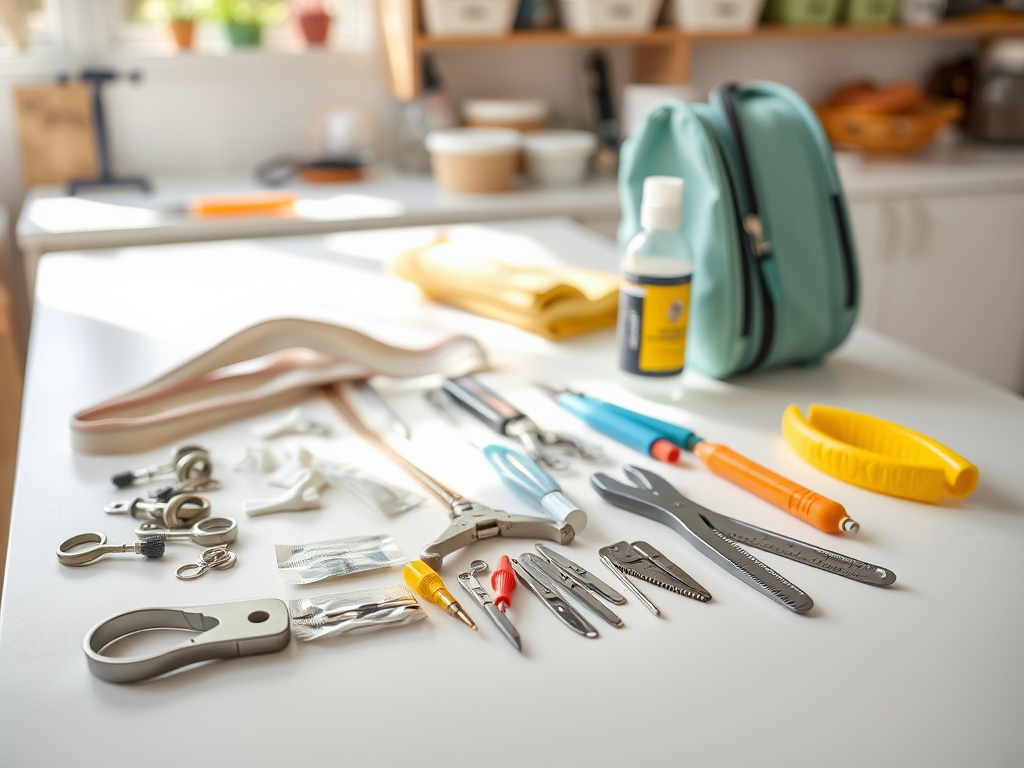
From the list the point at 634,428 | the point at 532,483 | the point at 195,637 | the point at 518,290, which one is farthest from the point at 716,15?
the point at 195,637

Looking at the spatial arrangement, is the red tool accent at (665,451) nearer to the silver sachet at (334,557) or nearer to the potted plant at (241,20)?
the silver sachet at (334,557)

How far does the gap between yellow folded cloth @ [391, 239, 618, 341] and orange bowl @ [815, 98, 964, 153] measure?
150cm

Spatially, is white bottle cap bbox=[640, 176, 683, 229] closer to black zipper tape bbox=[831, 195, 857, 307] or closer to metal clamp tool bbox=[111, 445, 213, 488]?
black zipper tape bbox=[831, 195, 857, 307]

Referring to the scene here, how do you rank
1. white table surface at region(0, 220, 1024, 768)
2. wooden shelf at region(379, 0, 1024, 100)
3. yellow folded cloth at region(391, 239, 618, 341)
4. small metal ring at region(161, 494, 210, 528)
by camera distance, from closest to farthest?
1. white table surface at region(0, 220, 1024, 768)
2. small metal ring at region(161, 494, 210, 528)
3. yellow folded cloth at region(391, 239, 618, 341)
4. wooden shelf at region(379, 0, 1024, 100)

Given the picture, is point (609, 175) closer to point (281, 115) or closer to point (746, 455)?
point (281, 115)

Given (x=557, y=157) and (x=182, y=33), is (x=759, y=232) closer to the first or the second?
(x=557, y=157)

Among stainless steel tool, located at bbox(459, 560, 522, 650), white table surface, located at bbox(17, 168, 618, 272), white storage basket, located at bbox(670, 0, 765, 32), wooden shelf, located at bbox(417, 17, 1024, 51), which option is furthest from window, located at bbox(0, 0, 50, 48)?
stainless steel tool, located at bbox(459, 560, 522, 650)

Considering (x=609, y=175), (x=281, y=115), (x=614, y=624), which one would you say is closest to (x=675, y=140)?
(x=614, y=624)

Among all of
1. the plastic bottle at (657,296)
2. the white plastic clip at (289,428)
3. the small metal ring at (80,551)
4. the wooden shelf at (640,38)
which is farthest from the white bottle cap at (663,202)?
the wooden shelf at (640,38)

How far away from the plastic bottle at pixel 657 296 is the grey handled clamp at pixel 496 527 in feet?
1.03

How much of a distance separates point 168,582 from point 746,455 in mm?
510

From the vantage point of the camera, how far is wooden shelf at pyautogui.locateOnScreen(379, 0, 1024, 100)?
223cm

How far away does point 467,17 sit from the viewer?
222 centimetres

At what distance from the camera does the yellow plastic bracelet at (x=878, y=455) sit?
781mm
